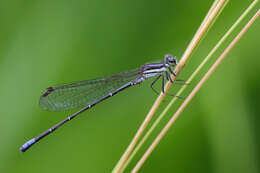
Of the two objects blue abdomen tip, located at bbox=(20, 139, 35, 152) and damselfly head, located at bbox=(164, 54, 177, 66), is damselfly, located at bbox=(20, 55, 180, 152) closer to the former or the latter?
damselfly head, located at bbox=(164, 54, 177, 66)

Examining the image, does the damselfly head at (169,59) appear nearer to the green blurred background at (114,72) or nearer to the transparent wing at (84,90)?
the green blurred background at (114,72)

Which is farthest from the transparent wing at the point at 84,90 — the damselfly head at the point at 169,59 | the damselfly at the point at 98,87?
the damselfly head at the point at 169,59

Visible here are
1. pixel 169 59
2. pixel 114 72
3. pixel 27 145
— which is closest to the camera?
pixel 27 145

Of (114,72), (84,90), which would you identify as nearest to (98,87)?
(84,90)

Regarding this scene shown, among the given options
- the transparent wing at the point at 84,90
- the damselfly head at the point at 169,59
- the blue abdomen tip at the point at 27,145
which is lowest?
the blue abdomen tip at the point at 27,145

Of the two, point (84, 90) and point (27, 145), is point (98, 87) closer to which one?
point (84, 90)

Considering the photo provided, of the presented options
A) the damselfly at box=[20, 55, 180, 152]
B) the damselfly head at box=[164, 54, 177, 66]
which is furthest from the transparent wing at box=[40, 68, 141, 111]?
the damselfly head at box=[164, 54, 177, 66]

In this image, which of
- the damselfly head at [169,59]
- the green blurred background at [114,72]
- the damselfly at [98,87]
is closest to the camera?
the green blurred background at [114,72]

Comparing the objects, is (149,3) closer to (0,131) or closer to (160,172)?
(160,172)
